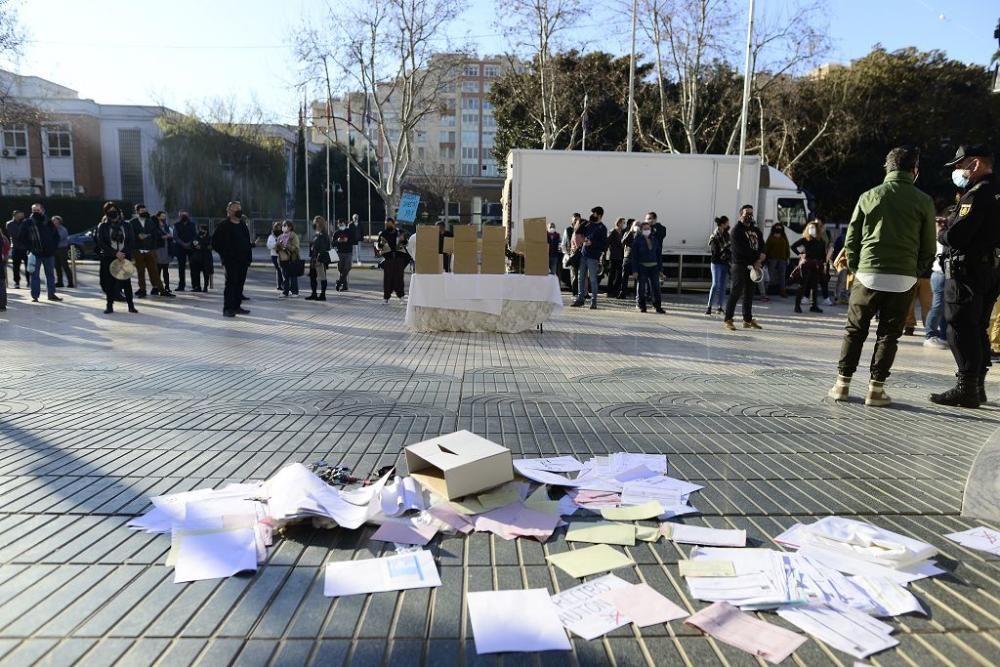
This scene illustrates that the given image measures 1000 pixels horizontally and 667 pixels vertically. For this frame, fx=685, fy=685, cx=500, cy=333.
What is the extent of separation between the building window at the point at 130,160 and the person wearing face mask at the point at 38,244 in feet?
130

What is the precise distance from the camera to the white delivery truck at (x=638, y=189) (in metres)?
18.1

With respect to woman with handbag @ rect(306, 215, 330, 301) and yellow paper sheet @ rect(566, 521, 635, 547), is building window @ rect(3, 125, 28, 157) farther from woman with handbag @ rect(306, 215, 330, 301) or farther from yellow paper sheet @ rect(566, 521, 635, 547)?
yellow paper sheet @ rect(566, 521, 635, 547)

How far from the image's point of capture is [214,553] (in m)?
2.80

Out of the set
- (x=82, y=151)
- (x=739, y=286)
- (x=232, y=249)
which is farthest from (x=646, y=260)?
(x=82, y=151)

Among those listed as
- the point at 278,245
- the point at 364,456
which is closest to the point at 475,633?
the point at 364,456

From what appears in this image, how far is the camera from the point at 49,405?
17.6ft

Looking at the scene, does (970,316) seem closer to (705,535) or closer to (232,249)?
(705,535)

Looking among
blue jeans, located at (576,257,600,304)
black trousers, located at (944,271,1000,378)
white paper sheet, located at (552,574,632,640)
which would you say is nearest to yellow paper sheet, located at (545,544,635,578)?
white paper sheet, located at (552,574,632,640)

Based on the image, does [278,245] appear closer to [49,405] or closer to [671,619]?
[49,405]

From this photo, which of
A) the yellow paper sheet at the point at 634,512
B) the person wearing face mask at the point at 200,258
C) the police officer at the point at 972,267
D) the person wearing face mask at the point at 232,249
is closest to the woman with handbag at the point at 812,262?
the police officer at the point at 972,267

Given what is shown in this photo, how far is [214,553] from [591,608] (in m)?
1.54

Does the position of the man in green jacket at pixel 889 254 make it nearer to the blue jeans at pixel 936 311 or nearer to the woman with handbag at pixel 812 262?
the blue jeans at pixel 936 311

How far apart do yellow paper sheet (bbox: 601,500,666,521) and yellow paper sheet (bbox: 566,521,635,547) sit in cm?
7

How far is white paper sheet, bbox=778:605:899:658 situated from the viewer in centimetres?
223
